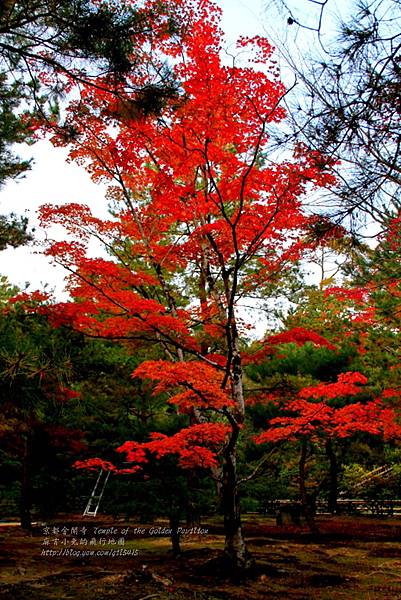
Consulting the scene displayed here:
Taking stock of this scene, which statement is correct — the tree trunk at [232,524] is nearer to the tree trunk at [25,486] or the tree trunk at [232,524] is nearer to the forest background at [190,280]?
the forest background at [190,280]

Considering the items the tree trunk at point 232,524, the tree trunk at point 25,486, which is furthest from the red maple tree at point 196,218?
the tree trunk at point 25,486

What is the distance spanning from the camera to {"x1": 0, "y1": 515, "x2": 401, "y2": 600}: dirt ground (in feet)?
17.8

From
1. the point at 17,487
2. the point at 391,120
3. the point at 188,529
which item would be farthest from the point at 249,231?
the point at 17,487

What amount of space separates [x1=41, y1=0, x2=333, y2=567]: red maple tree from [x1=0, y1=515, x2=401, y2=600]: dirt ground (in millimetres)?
872

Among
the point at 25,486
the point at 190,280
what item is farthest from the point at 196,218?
the point at 25,486

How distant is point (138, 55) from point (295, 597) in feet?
20.6

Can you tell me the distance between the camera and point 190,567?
690 cm

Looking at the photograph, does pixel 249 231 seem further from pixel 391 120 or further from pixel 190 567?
pixel 190 567

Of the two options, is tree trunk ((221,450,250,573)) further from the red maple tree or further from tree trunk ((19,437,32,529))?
tree trunk ((19,437,32,529))

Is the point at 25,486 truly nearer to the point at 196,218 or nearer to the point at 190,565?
the point at 190,565

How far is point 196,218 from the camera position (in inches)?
327

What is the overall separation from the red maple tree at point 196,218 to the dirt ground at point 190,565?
87cm

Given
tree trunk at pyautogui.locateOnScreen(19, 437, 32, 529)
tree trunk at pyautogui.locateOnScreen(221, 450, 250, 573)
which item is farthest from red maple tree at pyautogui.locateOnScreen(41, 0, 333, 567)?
tree trunk at pyautogui.locateOnScreen(19, 437, 32, 529)

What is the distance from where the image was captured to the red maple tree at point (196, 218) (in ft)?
20.7
